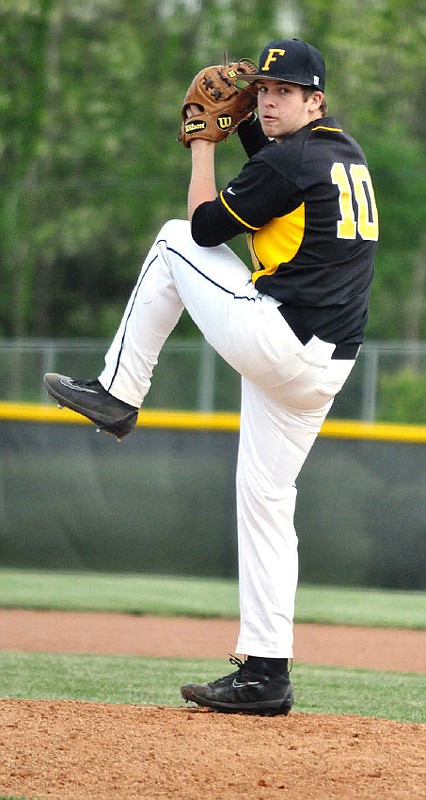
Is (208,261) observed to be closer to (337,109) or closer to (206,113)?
(206,113)

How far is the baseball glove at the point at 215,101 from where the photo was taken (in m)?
3.89

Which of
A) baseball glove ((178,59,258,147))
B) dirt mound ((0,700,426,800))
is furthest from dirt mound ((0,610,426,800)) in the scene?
baseball glove ((178,59,258,147))

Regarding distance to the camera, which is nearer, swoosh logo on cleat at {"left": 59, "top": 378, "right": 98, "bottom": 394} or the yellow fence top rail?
swoosh logo on cleat at {"left": 59, "top": 378, "right": 98, "bottom": 394}

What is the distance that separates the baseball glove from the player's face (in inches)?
4.1

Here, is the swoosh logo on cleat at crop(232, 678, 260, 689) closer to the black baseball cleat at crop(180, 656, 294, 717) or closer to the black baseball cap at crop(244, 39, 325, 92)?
the black baseball cleat at crop(180, 656, 294, 717)

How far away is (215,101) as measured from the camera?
389 centimetres

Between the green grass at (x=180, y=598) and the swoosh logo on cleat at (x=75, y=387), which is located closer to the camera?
the swoosh logo on cleat at (x=75, y=387)

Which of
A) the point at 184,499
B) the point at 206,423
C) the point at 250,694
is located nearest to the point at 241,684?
the point at 250,694

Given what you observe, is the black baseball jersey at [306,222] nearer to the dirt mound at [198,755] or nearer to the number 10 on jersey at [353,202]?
the number 10 on jersey at [353,202]

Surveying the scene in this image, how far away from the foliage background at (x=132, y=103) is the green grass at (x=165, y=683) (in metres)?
18.4

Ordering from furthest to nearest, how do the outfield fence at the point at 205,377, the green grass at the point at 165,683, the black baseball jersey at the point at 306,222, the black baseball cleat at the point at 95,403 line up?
the outfield fence at the point at 205,377
the green grass at the point at 165,683
the black baseball cleat at the point at 95,403
the black baseball jersey at the point at 306,222

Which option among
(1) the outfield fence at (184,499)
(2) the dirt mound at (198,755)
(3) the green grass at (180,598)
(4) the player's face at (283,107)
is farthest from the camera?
(1) the outfield fence at (184,499)

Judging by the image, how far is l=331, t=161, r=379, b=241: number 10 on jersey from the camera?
12.3ft

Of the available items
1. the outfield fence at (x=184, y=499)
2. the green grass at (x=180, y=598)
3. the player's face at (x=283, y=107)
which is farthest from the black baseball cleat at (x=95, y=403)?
the outfield fence at (x=184, y=499)
